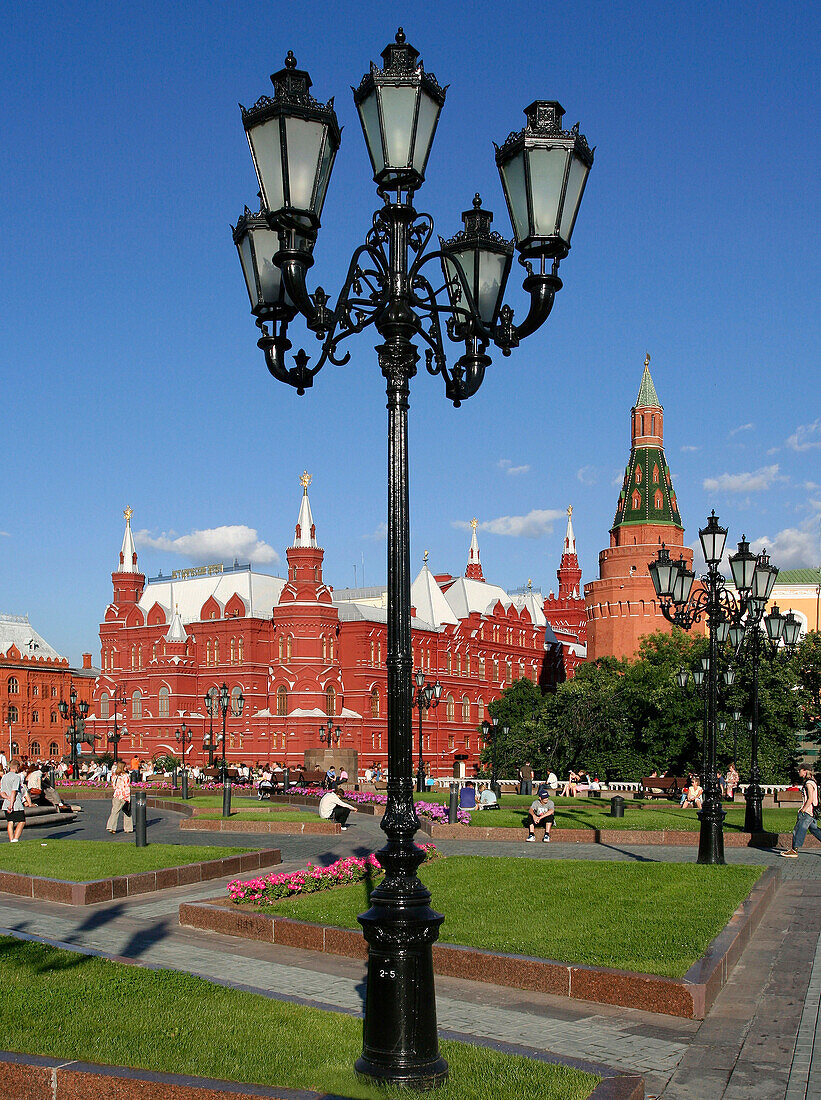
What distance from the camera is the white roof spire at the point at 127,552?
78938mm

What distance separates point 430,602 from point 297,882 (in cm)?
6503

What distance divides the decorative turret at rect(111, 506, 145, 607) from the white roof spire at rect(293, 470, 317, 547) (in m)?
18.6

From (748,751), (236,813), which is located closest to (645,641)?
(748,751)

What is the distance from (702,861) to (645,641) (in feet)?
192

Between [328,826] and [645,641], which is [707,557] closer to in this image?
[328,826]

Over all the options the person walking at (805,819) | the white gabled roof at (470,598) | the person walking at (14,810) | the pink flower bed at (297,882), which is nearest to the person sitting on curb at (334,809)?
the person walking at (14,810)

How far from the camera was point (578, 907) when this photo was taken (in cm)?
1177

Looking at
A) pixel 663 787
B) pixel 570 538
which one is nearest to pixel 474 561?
pixel 570 538

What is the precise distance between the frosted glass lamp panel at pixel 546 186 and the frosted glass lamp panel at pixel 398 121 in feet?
2.50

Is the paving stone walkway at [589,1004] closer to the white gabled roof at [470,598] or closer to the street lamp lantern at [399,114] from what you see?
the street lamp lantern at [399,114]

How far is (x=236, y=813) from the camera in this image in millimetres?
27719

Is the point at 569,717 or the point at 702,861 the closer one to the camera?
the point at 702,861

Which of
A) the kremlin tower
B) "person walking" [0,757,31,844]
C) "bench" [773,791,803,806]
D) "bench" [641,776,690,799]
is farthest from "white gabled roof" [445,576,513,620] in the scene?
"person walking" [0,757,31,844]

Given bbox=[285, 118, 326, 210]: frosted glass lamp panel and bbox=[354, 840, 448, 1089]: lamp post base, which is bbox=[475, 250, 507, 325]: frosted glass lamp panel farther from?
bbox=[354, 840, 448, 1089]: lamp post base
